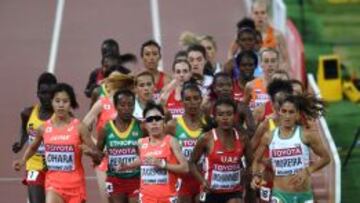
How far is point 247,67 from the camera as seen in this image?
14406mm

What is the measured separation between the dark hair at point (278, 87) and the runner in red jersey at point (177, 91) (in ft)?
3.27

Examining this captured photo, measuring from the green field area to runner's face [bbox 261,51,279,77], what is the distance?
13.9 feet

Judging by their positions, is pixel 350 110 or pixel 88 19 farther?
pixel 88 19

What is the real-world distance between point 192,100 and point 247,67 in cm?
185

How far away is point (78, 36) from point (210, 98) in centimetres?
1066

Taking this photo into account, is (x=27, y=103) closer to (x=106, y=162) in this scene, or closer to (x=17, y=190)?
(x=17, y=190)

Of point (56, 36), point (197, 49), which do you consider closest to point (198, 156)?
point (197, 49)

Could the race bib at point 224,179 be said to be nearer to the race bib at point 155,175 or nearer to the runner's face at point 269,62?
the race bib at point 155,175

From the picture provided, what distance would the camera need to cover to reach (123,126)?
13.0 metres

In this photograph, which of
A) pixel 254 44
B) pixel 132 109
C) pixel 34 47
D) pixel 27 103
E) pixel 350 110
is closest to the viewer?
pixel 132 109

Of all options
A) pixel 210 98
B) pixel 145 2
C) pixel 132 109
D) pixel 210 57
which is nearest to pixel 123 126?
pixel 132 109

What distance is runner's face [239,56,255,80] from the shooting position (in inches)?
566

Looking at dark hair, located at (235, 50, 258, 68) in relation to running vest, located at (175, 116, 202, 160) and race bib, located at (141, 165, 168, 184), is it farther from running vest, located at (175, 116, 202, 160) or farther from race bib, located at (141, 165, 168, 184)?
race bib, located at (141, 165, 168, 184)

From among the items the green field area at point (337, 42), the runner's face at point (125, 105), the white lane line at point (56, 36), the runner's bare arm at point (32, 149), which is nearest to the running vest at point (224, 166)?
the runner's face at point (125, 105)
